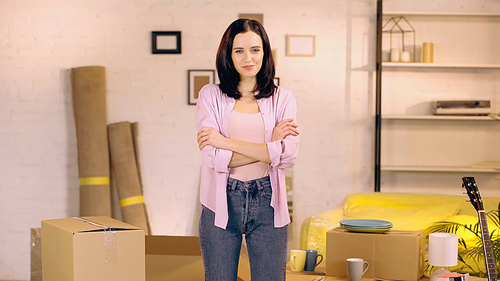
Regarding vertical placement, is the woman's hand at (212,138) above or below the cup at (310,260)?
above

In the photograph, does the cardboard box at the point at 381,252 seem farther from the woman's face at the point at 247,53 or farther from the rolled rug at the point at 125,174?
the rolled rug at the point at 125,174

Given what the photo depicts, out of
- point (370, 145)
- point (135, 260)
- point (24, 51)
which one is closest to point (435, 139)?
point (370, 145)

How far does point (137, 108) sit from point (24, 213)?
1320mm

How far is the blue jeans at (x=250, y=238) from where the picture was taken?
4.62 feet

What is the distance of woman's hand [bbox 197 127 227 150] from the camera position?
1.49 meters

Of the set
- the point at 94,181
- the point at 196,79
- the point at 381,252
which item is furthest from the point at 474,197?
the point at 94,181

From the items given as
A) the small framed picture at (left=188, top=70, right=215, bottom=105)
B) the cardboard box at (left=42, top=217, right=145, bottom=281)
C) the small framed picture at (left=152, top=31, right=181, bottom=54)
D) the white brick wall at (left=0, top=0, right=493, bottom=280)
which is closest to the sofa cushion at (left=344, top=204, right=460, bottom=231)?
the white brick wall at (left=0, top=0, right=493, bottom=280)

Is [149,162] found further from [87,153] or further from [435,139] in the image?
[435,139]

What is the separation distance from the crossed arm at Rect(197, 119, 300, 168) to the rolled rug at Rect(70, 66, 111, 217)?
2.51 m

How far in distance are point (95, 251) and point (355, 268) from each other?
995 mm

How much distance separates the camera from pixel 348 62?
12.8ft

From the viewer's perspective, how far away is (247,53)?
1.49 metres

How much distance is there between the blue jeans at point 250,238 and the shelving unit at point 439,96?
101 inches

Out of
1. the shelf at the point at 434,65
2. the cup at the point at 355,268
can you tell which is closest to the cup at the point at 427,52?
the shelf at the point at 434,65
